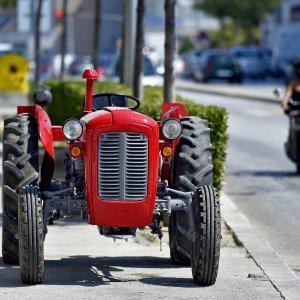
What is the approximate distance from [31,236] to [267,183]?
364 inches

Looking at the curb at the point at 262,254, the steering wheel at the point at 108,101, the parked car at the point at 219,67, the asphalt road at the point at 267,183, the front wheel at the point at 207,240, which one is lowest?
the parked car at the point at 219,67

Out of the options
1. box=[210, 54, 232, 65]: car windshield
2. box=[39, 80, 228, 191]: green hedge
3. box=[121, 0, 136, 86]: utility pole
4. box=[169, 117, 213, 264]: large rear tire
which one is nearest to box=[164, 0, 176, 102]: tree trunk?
box=[39, 80, 228, 191]: green hedge

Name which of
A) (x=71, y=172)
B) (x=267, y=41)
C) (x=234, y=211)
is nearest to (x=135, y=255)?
(x=71, y=172)

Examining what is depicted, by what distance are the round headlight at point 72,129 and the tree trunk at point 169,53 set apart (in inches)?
208

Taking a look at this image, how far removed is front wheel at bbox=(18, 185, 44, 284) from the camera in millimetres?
8969

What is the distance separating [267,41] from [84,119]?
82680 millimetres

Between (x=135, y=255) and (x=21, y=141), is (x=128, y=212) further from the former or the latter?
(x=135, y=255)

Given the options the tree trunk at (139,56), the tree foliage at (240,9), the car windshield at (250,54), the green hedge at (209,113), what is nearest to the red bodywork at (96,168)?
the green hedge at (209,113)

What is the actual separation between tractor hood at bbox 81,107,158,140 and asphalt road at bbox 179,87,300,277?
6.89 feet

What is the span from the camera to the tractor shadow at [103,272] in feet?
30.7

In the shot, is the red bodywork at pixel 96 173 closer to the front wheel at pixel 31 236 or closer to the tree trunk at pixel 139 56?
the front wheel at pixel 31 236

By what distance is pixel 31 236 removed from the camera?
353 inches

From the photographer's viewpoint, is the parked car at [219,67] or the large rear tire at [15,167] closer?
the large rear tire at [15,167]

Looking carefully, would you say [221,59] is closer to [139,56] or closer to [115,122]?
[139,56]
